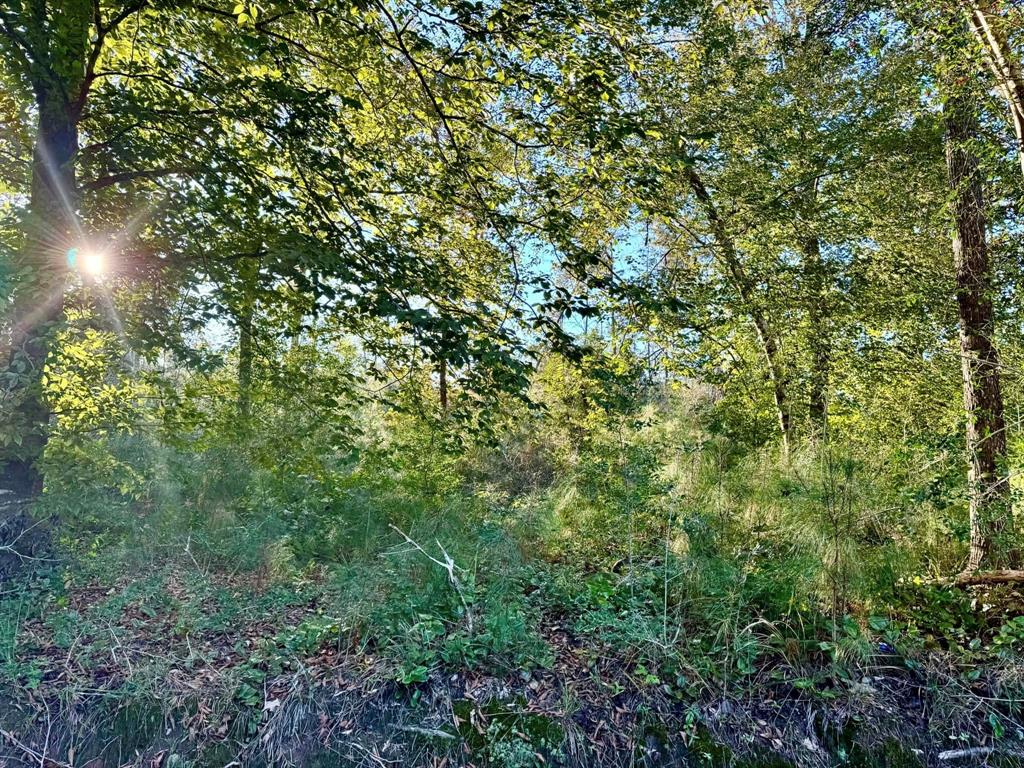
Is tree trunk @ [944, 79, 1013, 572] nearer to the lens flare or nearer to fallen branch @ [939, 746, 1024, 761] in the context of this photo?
fallen branch @ [939, 746, 1024, 761]

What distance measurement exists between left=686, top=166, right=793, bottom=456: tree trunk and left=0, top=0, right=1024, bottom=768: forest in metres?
0.07

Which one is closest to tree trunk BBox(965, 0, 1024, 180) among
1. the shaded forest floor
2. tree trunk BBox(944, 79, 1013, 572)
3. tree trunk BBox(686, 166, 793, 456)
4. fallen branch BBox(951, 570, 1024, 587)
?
tree trunk BBox(944, 79, 1013, 572)

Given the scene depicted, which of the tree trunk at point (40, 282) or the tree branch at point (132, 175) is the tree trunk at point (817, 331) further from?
the tree trunk at point (40, 282)

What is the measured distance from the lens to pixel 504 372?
115 inches

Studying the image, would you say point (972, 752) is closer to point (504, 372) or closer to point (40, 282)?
point (504, 372)

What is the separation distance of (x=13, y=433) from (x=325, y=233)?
7.69ft

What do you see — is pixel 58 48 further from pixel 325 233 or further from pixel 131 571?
pixel 131 571

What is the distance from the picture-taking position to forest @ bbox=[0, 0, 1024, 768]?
8.59ft

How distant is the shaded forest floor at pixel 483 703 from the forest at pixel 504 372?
2 cm

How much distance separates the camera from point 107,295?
3.50 m

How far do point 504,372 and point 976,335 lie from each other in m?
3.65

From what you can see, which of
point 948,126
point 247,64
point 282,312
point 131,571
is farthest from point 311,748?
point 948,126

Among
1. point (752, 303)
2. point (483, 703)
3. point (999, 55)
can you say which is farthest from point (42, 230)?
point (999, 55)

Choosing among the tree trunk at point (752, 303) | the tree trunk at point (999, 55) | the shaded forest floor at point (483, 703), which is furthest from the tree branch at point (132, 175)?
the tree trunk at point (999, 55)
